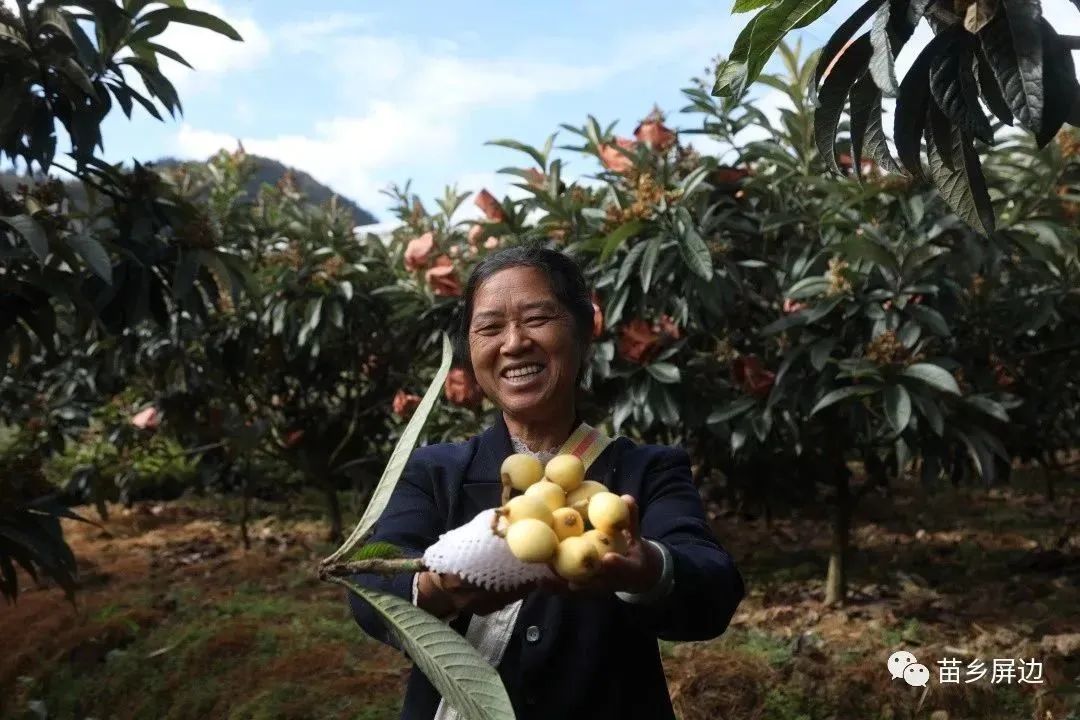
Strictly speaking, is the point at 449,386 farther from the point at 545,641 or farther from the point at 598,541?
the point at 598,541

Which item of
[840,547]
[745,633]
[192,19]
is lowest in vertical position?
[745,633]

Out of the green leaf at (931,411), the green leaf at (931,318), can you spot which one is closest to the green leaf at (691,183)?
the green leaf at (931,318)

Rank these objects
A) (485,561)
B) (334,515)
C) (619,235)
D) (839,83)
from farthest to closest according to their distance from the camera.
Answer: (334,515) < (619,235) < (839,83) < (485,561)

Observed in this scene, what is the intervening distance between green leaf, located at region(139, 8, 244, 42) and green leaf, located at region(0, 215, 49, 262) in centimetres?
64

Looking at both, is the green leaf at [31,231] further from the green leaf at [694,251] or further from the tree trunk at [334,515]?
the tree trunk at [334,515]

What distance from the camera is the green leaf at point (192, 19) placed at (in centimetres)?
246

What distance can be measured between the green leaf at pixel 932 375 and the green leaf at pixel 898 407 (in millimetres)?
48

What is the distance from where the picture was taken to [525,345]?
49.6 inches

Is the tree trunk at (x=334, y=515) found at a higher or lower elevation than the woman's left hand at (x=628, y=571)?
lower

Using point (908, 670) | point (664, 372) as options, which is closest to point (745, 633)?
point (908, 670)

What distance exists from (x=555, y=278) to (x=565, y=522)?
446mm

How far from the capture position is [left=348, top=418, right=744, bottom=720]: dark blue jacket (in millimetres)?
1124

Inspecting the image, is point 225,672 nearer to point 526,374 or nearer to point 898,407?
point 898,407

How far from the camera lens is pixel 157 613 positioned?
3.62 meters
